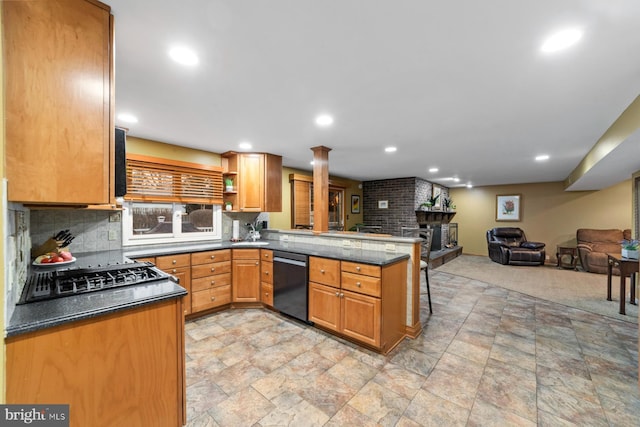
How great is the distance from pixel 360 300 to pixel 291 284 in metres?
0.97

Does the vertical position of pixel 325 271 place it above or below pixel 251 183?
below

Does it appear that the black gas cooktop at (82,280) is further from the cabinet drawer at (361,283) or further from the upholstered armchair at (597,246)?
the upholstered armchair at (597,246)

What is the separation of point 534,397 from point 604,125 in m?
2.95

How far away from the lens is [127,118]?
8.52 feet

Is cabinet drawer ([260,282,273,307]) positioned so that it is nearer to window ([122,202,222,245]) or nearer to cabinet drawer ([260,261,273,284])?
cabinet drawer ([260,261,273,284])

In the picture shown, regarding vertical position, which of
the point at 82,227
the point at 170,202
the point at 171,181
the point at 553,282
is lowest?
the point at 553,282

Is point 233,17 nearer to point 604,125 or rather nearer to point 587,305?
point 604,125

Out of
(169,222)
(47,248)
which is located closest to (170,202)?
(169,222)

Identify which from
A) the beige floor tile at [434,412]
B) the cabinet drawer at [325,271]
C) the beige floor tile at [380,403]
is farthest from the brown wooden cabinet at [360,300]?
the beige floor tile at [434,412]

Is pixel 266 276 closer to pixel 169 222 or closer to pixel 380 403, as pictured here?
pixel 169 222

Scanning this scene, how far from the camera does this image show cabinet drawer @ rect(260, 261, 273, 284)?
3.35 m

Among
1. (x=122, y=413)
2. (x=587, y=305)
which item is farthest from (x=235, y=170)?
(x=587, y=305)

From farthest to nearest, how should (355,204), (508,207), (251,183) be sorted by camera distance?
(508,207) < (355,204) < (251,183)

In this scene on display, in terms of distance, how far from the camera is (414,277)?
2.74 meters
